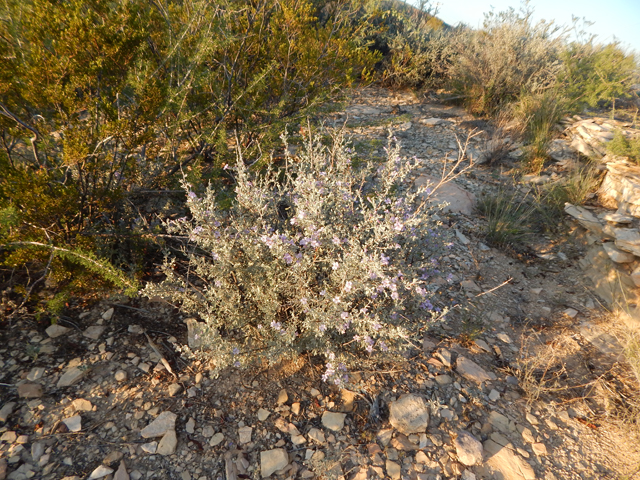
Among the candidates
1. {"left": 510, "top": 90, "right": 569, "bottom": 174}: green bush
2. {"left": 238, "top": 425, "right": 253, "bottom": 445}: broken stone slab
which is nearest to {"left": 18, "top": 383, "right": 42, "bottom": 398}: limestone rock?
{"left": 238, "top": 425, "right": 253, "bottom": 445}: broken stone slab

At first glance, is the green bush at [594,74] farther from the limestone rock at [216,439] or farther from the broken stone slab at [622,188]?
the limestone rock at [216,439]

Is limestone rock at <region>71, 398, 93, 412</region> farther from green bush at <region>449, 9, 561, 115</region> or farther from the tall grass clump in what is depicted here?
green bush at <region>449, 9, 561, 115</region>

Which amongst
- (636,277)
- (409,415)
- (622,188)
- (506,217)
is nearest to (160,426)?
(409,415)

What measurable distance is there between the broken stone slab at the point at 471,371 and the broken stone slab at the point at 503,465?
0.44m

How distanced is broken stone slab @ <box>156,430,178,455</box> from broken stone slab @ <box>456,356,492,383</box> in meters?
1.87

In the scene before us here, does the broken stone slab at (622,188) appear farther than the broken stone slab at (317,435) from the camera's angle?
Yes

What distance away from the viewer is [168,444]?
71.5 inches

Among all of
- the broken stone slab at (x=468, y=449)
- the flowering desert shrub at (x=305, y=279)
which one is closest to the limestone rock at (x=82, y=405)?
the flowering desert shrub at (x=305, y=279)

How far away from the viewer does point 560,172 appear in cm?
484

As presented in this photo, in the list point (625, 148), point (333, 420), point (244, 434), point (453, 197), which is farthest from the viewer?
point (453, 197)

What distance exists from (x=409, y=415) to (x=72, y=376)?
79.1 inches

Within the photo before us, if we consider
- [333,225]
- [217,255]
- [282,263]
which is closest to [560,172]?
[333,225]

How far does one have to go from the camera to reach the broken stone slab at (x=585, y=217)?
3785 millimetres

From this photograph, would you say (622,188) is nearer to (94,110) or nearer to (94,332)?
(94,110)
